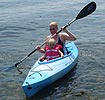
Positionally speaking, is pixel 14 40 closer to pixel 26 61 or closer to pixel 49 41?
pixel 26 61

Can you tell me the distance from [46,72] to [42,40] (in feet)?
17.8

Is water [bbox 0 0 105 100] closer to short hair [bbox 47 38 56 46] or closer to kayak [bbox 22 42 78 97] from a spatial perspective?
kayak [bbox 22 42 78 97]

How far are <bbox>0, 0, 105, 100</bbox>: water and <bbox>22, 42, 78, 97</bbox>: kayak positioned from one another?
277mm

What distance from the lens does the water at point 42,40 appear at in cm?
889

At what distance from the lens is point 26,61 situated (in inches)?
451

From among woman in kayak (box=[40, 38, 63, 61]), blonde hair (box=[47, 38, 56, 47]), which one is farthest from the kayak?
blonde hair (box=[47, 38, 56, 47])

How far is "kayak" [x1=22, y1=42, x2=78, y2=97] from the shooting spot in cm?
827

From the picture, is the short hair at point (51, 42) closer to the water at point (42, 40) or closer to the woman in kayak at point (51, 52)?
the woman in kayak at point (51, 52)

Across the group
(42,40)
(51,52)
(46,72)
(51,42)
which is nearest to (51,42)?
(51,42)

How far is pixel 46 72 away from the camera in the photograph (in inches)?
349

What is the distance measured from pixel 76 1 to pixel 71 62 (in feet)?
49.6

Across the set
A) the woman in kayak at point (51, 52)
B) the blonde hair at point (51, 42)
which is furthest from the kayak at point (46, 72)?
the blonde hair at point (51, 42)

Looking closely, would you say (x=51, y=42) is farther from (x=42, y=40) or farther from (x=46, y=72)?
(x=42, y=40)

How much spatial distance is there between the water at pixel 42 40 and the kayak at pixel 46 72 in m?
0.28
